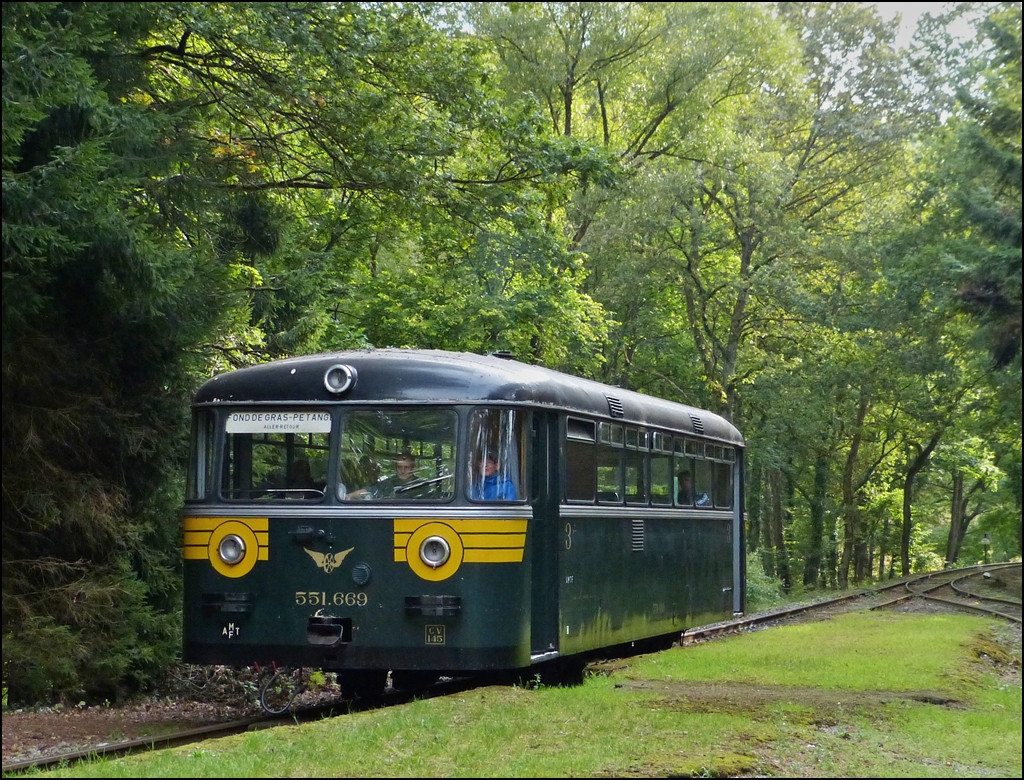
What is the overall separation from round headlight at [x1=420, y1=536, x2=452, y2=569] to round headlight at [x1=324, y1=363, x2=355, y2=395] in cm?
141

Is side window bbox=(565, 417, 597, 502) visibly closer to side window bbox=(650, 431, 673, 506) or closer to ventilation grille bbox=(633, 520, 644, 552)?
ventilation grille bbox=(633, 520, 644, 552)

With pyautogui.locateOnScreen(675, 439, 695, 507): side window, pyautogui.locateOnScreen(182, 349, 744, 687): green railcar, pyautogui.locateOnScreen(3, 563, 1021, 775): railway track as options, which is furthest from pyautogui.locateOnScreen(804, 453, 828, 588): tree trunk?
pyautogui.locateOnScreen(182, 349, 744, 687): green railcar

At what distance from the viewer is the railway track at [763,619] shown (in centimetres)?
943

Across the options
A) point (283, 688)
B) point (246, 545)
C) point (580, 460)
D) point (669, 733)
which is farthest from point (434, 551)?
point (283, 688)

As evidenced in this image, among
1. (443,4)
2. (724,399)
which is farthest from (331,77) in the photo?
(724,399)

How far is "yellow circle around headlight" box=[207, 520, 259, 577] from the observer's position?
10930 millimetres

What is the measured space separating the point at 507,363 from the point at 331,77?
4040 mm

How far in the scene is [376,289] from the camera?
25578 mm

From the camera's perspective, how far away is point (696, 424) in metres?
16.4

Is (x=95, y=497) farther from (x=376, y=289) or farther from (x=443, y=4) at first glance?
(x=376, y=289)

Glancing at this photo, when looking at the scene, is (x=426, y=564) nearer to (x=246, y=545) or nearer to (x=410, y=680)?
(x=246, y=545)

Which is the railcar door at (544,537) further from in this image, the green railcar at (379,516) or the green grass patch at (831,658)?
the green grass patch at (831,658)

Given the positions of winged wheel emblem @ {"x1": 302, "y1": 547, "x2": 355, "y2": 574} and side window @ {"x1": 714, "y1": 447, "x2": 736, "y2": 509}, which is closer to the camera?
winged wheel emblem @ {"x1": 302, "y1": 547, "x2": 355, "y2": 574}

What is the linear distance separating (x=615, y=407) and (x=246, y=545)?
13.6 ft
